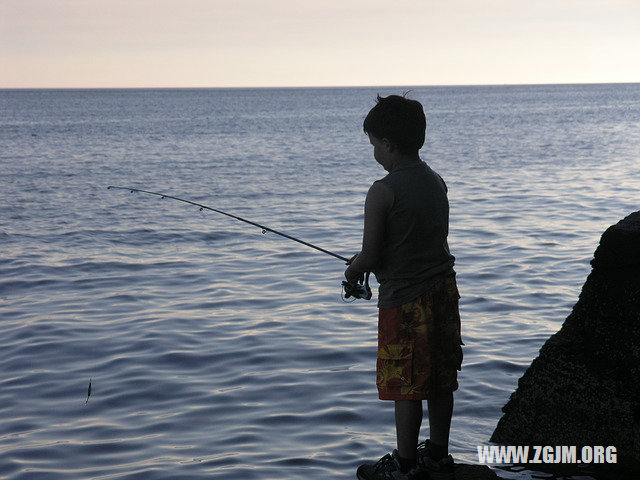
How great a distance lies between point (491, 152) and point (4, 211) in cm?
2215

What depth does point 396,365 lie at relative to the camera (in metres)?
3.61

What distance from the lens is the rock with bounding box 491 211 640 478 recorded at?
4.26 m

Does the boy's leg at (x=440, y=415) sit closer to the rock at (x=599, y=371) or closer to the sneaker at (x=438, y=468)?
the sneaker at (x=438, y=468)

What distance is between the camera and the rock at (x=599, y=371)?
4.26 meters

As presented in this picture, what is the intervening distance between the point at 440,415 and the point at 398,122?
1306 millimetres

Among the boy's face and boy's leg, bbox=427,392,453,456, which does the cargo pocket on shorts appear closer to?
boy's leg, bbox=427,392,453,456

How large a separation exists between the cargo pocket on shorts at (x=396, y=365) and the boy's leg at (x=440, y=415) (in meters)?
0.20

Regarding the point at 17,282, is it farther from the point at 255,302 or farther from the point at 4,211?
the point at 4,211

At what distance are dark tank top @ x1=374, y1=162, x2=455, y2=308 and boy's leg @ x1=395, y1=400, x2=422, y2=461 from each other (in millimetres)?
433

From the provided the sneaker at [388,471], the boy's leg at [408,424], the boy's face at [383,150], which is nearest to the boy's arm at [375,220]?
the boy's face at [383,150]

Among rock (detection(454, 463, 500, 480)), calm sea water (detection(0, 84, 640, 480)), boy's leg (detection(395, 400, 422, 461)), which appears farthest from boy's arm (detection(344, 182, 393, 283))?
calm sea water (detection(0, 84, 640, 480))

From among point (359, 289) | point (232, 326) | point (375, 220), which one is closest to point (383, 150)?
point (375, 220)

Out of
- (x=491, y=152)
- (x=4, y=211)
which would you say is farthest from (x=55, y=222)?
(x=491, y=152)

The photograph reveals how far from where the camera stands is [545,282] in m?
9.38
